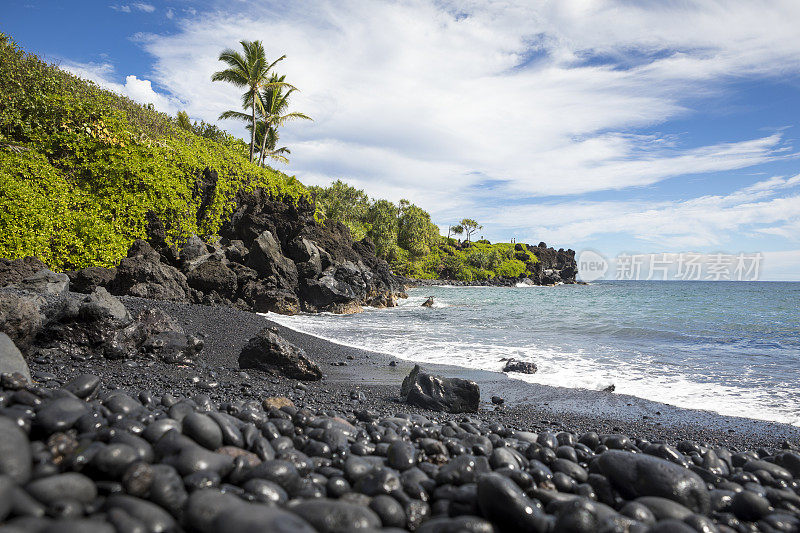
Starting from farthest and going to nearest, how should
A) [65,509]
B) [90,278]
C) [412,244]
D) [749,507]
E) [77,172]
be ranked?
[412,244], [77,172], [90,278], [749,507], [65,509]

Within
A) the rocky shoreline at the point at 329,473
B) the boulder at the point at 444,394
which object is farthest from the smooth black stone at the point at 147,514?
the boulder at the point at 444,394

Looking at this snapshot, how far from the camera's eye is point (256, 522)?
1651mm

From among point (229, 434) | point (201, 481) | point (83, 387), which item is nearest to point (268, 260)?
point (83, 387)

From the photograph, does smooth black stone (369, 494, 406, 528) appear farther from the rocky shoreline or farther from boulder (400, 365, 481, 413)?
boulder (400, 365, 481, 413)

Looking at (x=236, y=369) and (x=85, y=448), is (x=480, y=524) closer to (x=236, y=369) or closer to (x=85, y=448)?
(x=85, y=448)

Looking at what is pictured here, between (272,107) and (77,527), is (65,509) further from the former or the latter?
(272,107)

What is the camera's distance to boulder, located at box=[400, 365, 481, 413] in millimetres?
6289

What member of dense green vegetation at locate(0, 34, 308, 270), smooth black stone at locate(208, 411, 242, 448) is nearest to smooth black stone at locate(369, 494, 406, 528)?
smooth black stone at locate(208, 411, 242, 448)

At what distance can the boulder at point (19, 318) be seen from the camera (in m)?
5.66

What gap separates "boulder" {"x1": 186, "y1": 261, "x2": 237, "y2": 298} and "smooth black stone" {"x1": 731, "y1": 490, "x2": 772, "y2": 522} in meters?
16.3

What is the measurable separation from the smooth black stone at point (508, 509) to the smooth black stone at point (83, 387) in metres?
3.67

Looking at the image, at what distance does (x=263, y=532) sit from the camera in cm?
159

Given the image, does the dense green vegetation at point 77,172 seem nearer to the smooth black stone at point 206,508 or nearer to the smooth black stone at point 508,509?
the smooth black stone at point 206,508

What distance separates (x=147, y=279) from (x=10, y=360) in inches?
392
